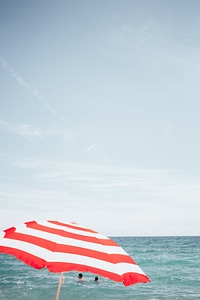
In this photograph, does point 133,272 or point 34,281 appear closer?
point 133,272

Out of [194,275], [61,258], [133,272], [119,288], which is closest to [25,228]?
[61,258]

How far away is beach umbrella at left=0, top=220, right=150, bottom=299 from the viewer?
3.41 metres

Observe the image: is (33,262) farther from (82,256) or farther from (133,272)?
(133,272)

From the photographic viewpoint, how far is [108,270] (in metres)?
3.46

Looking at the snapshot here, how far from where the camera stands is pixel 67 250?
144 inches

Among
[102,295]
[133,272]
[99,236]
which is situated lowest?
[102,295]

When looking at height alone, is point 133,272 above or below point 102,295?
above

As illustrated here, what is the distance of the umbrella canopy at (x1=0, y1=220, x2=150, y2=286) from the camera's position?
3.41 m

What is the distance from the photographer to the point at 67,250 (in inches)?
144

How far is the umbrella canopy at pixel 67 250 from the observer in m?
3.41

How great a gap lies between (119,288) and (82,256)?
717 inches

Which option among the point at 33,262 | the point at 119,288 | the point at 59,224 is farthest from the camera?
the point at 119,288

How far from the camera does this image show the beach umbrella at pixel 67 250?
3408 mm

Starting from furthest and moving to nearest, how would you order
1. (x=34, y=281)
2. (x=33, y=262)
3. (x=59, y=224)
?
(x=34, y=281) < (x=59, y=224) < (x=33, y=262)
